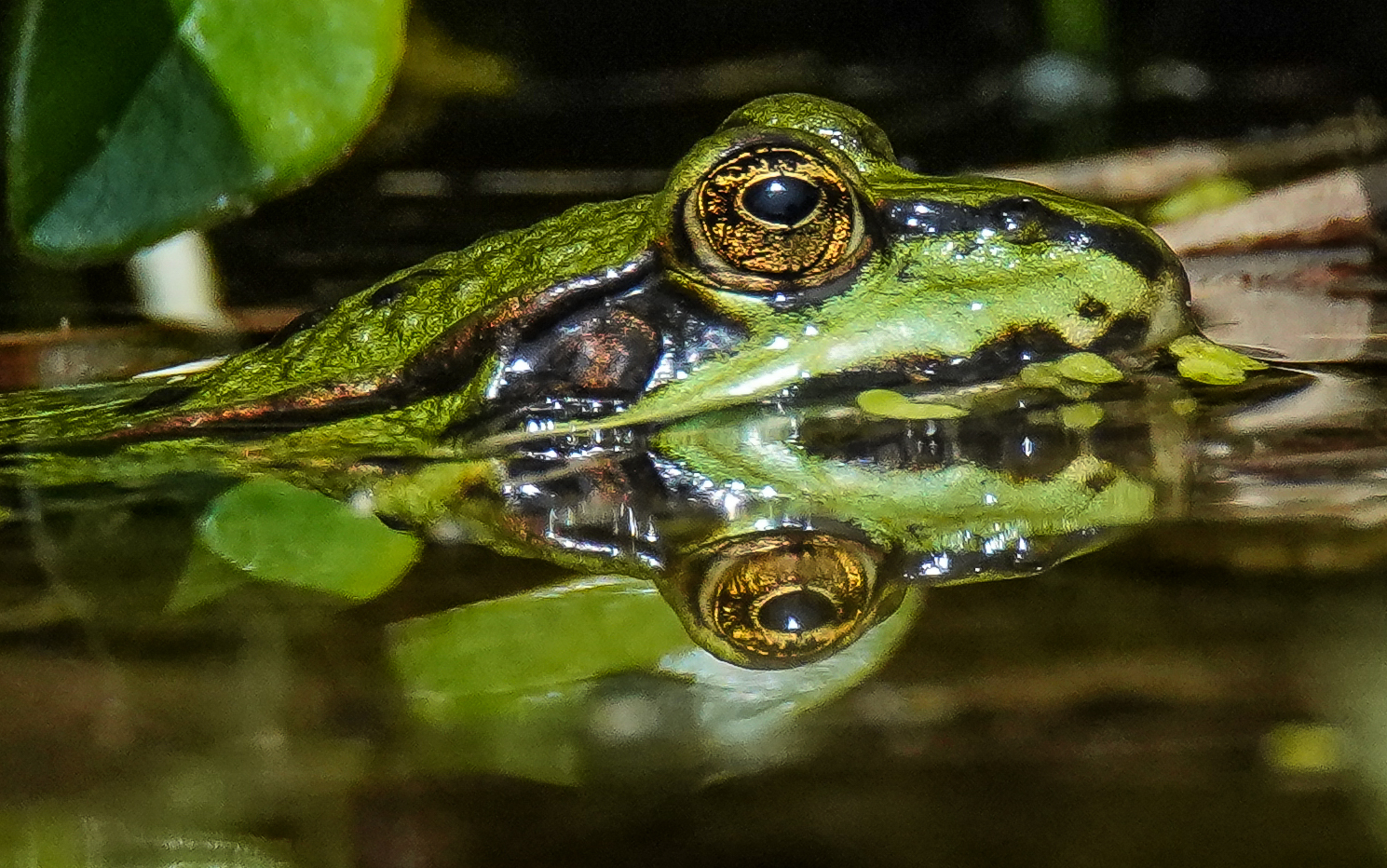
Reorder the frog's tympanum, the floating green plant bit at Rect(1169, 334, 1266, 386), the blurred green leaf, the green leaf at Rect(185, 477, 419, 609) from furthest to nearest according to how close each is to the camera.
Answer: the floating green plant bit at Rect(1169, 334, 1266, 386) < the frog's tympanum < the green leaf at Rect(185, 477, 419, 609) < the blurred green leaf

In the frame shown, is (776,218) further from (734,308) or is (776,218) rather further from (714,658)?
(714,658)

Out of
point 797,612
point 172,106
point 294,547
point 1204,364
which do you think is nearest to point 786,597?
point 797,612

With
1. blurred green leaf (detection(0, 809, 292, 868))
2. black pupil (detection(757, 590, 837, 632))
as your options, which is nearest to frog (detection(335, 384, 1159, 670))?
black pupil (detection(757, 590, 837, 632))

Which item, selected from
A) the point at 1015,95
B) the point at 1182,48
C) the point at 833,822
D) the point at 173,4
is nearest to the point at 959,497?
the point at 833,822

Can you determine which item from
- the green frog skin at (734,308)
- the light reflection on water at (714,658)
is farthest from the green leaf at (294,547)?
the green frog skin at (734,308)

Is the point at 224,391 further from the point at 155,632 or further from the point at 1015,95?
the point at 1015,95

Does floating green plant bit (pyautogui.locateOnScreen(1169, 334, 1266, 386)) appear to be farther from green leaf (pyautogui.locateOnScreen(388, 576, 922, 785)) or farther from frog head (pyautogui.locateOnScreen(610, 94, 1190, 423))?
green leaf (pyautogui.locateOnScreen(388, 576, 922, 785))
